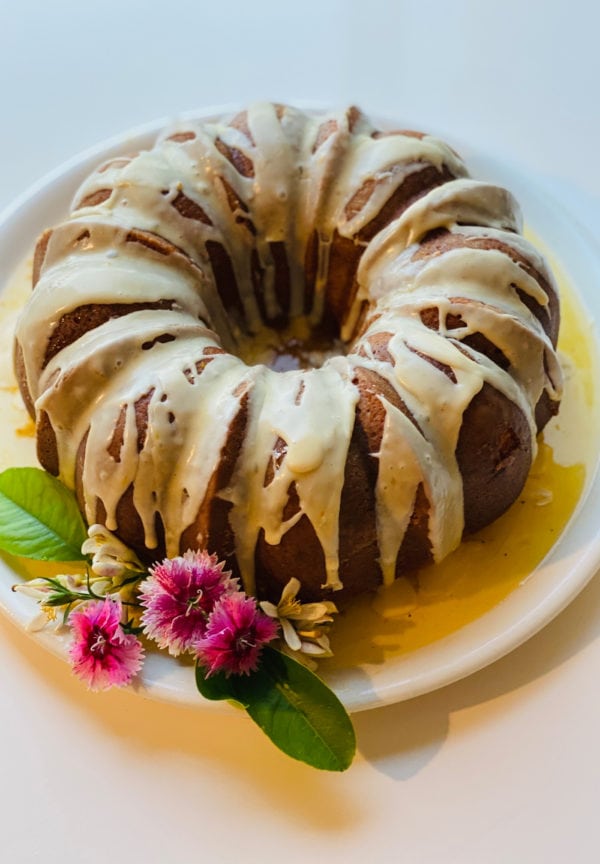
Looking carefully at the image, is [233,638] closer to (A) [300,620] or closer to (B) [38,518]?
(A) [300,620]

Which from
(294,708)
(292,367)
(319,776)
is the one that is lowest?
(319,776)

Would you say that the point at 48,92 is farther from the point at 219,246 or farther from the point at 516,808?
the point at 516,808

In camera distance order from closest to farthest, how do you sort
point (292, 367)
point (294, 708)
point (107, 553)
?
point (294, 708) < point (107, 553) < point (292, 367)

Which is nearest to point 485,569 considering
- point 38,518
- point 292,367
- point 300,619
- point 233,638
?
point 300,619

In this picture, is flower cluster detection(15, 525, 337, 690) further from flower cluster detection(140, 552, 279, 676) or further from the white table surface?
the white table surface

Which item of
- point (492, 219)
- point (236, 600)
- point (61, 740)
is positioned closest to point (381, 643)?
point (236, 600)

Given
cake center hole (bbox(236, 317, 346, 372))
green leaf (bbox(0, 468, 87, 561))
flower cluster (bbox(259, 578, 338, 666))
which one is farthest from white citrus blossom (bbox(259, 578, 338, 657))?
cake center hole (bbox(236, 317, 346, 372))
